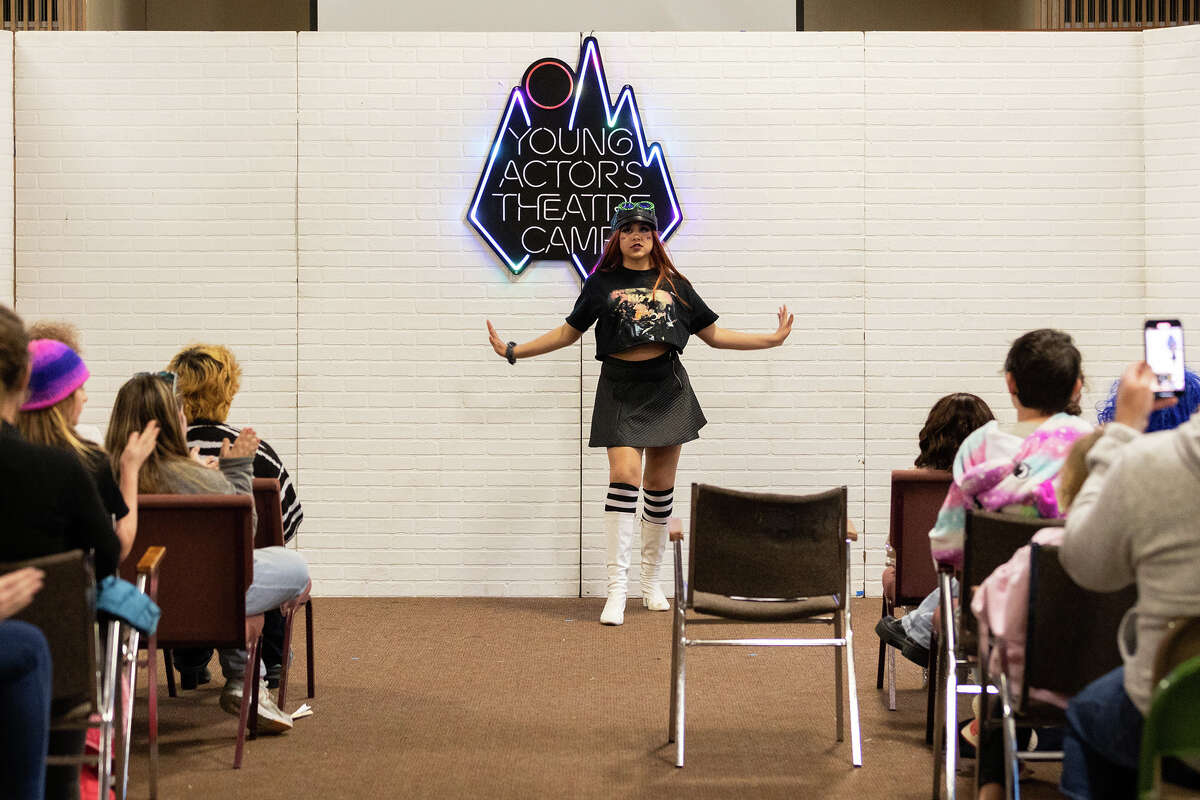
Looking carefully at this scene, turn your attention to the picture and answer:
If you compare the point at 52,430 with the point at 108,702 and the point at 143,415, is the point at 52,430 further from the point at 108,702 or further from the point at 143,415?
the point at 108,702

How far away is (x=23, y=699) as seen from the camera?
7.47 ft

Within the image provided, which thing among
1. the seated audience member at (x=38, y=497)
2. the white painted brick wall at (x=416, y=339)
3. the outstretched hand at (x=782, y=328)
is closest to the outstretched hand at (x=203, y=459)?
the seated audience member at (x=38, y=497)

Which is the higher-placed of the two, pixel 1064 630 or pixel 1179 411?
pixel 1179 411

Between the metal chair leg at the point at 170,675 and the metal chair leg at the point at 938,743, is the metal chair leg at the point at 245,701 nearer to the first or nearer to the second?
the metal chair leg at the point at 170,675

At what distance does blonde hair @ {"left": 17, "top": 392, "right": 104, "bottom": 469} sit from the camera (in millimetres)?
3014

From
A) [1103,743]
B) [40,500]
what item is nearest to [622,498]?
[40,500]

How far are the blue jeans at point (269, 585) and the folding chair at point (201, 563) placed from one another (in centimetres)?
12

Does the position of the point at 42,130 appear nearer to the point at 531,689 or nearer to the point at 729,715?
the point at 531,689

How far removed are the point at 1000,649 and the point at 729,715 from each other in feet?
5.42

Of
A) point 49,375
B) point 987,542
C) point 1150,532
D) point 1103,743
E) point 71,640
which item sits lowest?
point 1103,743

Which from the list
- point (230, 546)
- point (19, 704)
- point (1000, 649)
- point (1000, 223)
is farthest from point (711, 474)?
point (19, 704)

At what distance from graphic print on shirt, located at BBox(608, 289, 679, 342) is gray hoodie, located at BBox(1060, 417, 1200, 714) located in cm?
366

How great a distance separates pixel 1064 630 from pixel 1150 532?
56 cm

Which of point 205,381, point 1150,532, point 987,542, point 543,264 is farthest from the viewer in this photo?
point 543,264
